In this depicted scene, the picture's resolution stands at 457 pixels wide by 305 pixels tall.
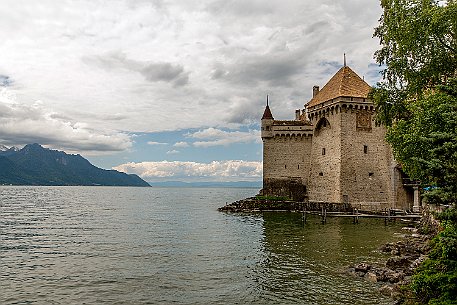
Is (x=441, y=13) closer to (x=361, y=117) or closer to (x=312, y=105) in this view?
(x=361, y=117)

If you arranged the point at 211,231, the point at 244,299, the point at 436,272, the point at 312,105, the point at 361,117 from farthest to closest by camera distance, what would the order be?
the point at 312,105 < the point at 361,117 < the point at 211,231 < the point at 244,299 < the point at 436,272

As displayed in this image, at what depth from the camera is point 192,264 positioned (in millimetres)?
21375

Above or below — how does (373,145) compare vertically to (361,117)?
below

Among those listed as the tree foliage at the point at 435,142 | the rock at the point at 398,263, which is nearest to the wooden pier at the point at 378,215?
the tree foliage at the point at 435,142

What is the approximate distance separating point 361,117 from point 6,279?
3965cm

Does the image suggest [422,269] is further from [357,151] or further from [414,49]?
[357,151]

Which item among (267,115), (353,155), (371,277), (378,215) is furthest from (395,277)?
(267,115)

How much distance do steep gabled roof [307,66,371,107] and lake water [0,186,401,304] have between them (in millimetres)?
16693

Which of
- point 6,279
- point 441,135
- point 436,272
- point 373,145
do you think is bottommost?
point 6,279

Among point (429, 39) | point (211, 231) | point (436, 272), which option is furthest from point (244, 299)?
point (211, 231)

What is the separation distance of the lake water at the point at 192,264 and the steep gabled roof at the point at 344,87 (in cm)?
1669

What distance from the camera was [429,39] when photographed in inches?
790

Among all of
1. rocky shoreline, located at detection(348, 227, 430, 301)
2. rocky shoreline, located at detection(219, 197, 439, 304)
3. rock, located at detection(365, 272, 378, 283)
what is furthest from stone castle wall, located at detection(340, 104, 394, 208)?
rock, located at detection(365, 272, 378, 283)

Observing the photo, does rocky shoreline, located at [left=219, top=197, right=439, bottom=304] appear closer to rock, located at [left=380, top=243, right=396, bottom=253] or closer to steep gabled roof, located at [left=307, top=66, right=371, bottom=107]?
rock, located at [left=380, top=243, right=396, bottom=253]
